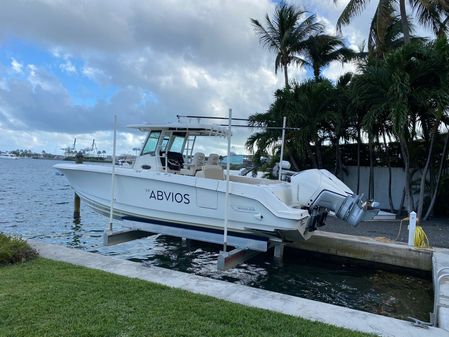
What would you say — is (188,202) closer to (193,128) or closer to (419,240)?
(193,128)

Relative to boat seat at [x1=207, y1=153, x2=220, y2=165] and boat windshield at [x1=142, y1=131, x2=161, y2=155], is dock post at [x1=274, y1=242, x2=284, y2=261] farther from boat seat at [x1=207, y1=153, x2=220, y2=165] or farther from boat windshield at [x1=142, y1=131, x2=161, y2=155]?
boat windshield at [x1=142, y1=131, x2=161, y2=155]

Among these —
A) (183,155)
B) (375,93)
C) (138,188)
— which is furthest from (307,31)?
(138,188)

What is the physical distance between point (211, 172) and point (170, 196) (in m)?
1.11

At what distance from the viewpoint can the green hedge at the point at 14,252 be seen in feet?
19.9

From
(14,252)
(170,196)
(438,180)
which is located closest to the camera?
(14,252)

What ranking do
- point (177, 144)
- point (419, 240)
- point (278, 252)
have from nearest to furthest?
point (419, 240) → point (278, 252) → point (177, 144)

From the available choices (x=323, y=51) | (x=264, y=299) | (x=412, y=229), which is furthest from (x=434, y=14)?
(x=264, y=299)

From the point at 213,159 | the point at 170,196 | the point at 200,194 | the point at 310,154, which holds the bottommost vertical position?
the point at 170,196

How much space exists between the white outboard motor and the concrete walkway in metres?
3.39

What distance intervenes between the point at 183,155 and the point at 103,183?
2.15 m

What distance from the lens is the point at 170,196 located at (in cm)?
917

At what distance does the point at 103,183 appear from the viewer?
33.1ft

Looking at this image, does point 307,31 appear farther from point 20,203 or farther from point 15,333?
point 15,333

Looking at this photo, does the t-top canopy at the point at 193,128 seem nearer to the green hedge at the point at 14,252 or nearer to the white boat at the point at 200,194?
the white boat at the point at 200,194
